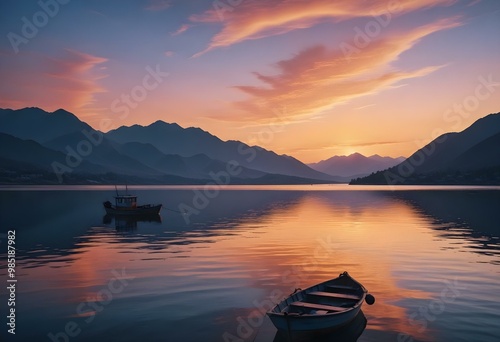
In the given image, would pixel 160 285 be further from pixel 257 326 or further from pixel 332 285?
pixel 332 285

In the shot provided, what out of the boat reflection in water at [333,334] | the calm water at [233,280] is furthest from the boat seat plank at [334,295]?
the calm water at [233,280]

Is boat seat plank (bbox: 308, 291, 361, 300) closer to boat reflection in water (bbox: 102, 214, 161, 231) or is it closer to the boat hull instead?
boat reflection in water (bbox: 102, 214, 161, 231)

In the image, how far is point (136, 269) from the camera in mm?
36750

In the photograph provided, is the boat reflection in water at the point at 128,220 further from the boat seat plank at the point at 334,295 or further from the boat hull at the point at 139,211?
the boat seat plank at the point at 334,295

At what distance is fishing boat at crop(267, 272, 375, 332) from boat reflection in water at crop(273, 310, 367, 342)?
377 millimetres

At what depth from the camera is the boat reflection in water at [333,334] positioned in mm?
18609

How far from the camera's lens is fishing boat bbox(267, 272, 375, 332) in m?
18.3

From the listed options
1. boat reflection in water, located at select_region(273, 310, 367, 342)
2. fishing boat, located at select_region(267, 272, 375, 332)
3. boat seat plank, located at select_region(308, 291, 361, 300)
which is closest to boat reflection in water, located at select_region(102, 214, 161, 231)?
fishing boat, located at select_region(267, 272, 375, 332)

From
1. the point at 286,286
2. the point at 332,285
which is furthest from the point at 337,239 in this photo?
the point at 332,285

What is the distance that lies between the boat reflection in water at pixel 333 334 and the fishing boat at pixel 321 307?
1.24 feet

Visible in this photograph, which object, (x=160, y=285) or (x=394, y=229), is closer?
(x=160, y=285)

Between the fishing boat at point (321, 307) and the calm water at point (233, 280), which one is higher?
the fishing boat at point (321, 307)

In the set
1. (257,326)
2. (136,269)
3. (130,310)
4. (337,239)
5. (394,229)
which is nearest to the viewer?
(257,326)

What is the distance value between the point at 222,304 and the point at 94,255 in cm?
2353
